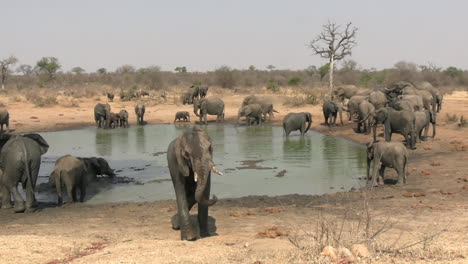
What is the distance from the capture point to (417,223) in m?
7.78

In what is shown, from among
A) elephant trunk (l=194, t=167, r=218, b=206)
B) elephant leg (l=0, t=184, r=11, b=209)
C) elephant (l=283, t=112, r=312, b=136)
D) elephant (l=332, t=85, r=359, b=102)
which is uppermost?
elephant (l=332, t=85, r=359, b=102)

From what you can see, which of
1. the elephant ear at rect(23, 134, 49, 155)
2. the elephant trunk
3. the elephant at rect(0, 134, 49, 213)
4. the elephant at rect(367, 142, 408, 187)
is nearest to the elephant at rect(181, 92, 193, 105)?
the elephant at rect(367, 142, 408, 187)

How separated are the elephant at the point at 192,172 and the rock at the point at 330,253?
1337 millimetres

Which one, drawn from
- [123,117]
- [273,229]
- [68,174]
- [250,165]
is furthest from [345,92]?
[273,229]

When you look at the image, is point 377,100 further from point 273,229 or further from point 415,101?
point 273,229

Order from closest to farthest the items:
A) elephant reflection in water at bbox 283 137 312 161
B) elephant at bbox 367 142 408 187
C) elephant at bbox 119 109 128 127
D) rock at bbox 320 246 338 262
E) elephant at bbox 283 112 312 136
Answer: rock at bbox 320 246 338 262
elephant at bbox 367 142 408 187
elephant reflection in water at bbox 283 137 312 161
elephant at bbox 283 112 312 136
elephant at bbox 119 109 128 127

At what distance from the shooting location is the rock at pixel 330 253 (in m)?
5.38

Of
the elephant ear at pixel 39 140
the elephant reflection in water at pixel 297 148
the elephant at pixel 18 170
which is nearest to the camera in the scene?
the elephant at pixel 18 170

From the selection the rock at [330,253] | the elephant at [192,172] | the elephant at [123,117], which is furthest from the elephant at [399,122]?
the elephant at [123,117]

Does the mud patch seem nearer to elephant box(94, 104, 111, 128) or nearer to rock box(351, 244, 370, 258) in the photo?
rock box(351, 244, 370, 258)

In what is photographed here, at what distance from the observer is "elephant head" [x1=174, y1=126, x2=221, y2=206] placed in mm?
6188

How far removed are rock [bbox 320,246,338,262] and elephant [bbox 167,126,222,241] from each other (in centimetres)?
134

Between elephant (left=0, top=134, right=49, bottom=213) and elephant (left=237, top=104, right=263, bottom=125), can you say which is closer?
elephant (left=0, top=134, right=49, bottom=213)

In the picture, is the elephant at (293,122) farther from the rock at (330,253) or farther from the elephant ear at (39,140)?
the rock at (330,253)
